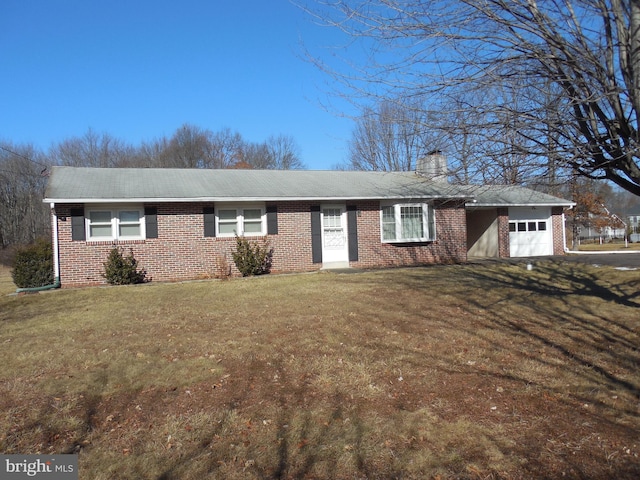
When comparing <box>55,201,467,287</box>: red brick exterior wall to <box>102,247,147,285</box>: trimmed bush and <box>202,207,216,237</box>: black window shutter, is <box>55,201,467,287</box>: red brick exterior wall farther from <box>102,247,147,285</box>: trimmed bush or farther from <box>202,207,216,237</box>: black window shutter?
<box>102,247,147,285</box>: trimmed bush

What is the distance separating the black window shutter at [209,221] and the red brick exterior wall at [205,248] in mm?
123

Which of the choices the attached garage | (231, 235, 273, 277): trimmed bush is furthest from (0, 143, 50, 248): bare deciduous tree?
the attached garage

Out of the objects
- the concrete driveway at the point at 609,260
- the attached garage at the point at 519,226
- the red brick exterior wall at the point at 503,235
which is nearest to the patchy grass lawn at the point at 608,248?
the attached garage at the point at 519,226

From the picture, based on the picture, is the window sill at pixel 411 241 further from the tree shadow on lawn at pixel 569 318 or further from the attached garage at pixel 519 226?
the tree shadow on lawn at pixel 569 318

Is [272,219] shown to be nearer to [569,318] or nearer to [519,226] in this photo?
[569,318]

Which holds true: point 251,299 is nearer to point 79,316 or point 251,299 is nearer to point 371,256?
point 79,316

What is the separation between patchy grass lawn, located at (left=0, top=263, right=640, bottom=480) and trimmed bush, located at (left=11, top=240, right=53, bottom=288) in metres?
4.86

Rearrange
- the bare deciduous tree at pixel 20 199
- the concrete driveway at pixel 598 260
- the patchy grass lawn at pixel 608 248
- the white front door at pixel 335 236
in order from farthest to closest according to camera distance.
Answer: the bare deciduous tree at pixel 20 199 < the patchy grass lawn at pixel 608 248 < the white front door at pixel 335 236 < the concrete driveway at pixel 598 260

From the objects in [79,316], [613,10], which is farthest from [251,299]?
[613,10]

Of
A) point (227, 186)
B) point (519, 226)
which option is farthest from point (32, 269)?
point (519, 226)

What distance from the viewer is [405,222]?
626 inches

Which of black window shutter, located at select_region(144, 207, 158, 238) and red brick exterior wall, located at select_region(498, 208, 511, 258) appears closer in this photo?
black window shutter, located at select_region(144, 207, 158, 238)

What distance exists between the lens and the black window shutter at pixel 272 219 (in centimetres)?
1448

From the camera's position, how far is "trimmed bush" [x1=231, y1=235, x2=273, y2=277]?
44.8 ft
